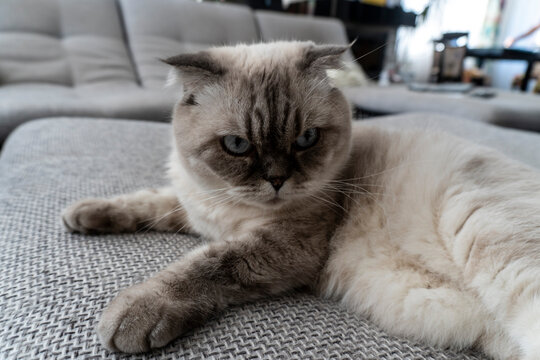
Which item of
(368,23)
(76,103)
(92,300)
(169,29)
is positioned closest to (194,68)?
(92,300)

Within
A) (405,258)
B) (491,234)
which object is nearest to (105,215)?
(405,258)

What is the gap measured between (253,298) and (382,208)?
57 centimetres

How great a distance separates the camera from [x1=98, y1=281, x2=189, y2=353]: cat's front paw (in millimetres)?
823

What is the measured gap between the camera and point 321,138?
127cm

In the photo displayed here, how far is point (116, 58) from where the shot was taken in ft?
13.6

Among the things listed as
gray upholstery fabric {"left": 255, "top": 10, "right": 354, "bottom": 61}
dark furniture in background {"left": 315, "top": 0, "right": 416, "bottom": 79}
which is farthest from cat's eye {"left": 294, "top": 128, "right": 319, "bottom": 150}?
dark furniture in background {"left": 315, "top": 0, "right": 416, "bottom": 79}

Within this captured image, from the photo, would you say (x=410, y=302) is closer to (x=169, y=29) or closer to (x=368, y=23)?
(x=169, y=29)

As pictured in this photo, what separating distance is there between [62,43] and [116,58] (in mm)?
549

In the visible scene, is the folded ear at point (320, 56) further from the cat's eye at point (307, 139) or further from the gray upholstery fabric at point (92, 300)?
the gray upholstery fabric at point (92, 300)

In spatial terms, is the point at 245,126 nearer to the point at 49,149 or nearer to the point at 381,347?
the point at 381,347

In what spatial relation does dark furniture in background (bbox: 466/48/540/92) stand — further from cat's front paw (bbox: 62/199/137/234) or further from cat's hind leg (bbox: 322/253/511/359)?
cat's front paw (bbox: 62/199/137/234)

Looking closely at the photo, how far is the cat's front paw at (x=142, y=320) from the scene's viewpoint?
0.82m

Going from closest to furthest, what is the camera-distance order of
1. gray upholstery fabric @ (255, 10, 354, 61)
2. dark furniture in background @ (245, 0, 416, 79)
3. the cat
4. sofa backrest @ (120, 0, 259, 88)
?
the cat < sofa backrest @ (120, 0, 259, 88) < gray upholstery fabric @ (255, 10, 354, 61) < dark furniture in background @ (245, 0, 416, 79)

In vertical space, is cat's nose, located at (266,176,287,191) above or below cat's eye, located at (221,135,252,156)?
below
